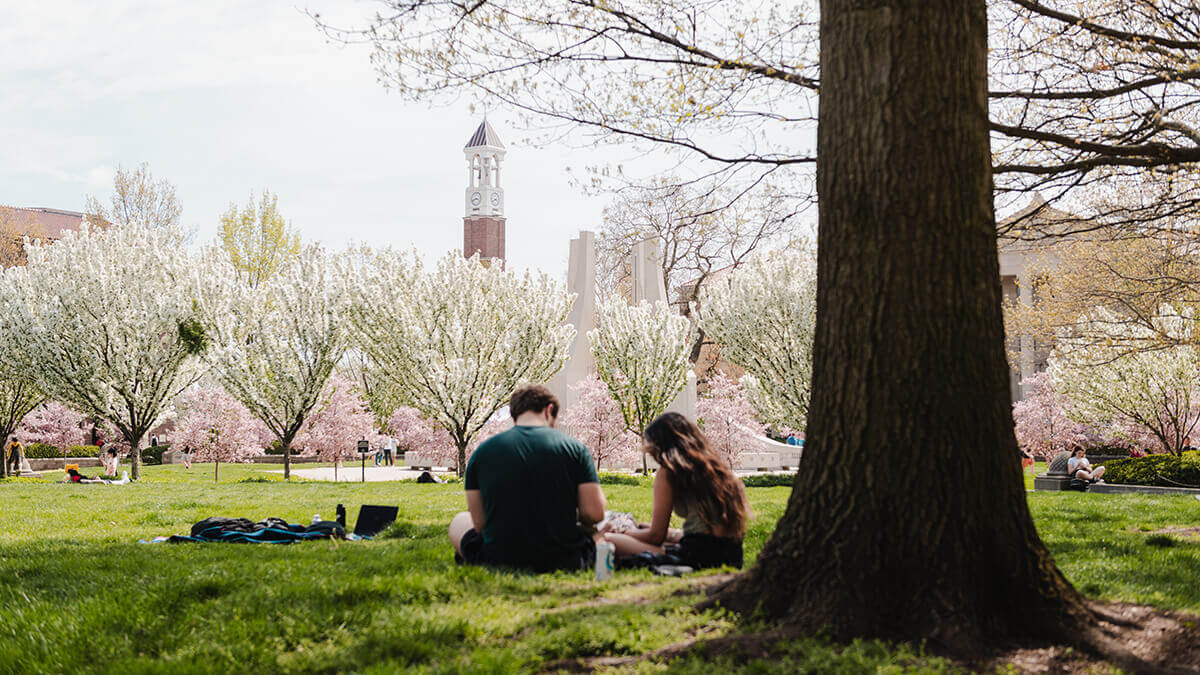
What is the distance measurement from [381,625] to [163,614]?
1.34m

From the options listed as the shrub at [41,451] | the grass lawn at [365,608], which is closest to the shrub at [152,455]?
the shrub at [41,451]

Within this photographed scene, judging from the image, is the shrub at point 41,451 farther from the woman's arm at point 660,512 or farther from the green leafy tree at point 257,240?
the woman's arm at point 660,512

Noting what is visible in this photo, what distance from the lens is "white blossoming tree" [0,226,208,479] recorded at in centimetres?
2523

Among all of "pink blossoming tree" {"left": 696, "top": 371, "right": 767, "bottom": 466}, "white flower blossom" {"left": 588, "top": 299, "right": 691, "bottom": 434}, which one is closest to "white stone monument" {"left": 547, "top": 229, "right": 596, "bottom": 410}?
"white flower blossom" {"left": 588, "top": 299, "right": 691, "bottom": 434}

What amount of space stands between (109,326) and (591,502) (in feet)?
80.1

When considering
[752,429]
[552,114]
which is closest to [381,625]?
[552,114]

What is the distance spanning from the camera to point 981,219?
387 cm

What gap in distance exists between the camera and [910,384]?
145 inches

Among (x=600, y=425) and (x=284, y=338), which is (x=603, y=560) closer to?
(x=284, y=338)

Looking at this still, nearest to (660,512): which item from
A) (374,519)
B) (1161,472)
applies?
(374,519)

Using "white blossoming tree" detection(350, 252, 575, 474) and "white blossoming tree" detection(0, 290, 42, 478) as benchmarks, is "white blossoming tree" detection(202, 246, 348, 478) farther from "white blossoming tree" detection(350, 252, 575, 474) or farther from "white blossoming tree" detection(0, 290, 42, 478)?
"white blossoming tree" detection(0, 290, 42, 478)

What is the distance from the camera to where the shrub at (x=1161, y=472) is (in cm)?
1838

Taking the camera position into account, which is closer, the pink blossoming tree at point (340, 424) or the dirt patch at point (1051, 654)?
the dirt patch at point (1051, 654)

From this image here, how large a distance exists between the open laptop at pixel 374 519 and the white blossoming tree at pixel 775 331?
1956 centimetres
